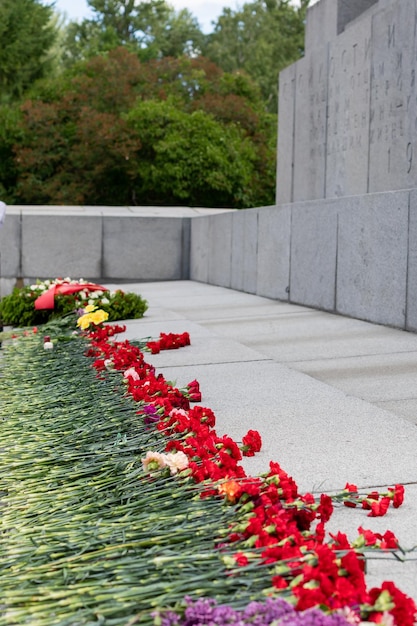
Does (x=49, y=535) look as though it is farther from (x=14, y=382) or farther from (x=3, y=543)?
(x=14, y=382)

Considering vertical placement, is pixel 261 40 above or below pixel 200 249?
above

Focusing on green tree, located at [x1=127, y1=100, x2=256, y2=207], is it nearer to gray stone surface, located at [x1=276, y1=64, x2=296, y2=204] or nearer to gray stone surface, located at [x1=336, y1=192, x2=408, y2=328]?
gray stone surface, located at [x1=276, y1=64, x2=296, y2=204]

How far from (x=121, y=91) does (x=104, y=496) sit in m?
20.6

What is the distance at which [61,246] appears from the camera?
13.2m

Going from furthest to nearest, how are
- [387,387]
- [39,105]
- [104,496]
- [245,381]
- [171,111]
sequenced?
[39,105] < [171,111] < [245,381] < [387,387] < [104,496]

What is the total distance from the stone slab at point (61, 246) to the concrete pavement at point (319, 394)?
19.1 ft

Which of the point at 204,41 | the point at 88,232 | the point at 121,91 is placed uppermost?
the point at 204,41

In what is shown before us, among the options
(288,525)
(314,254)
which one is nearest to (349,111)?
(314,254)

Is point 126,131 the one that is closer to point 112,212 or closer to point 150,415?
point 112,212

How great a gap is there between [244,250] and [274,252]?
1.36m

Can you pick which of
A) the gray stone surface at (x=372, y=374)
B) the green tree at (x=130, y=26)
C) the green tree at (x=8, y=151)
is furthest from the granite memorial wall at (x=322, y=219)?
the green tree at (x=130, y=26)

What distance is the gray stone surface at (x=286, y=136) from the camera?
10977 millimetres

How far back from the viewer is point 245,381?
4.35 m

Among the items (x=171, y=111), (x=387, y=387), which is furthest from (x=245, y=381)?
(x=171, y=111)
